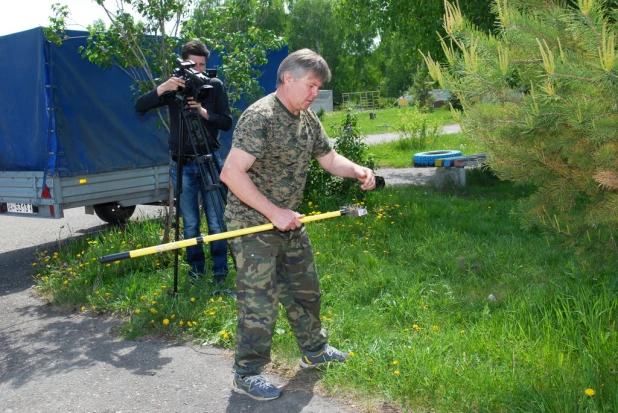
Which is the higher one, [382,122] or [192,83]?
[192,83]

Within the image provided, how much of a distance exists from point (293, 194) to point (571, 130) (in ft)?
5.20

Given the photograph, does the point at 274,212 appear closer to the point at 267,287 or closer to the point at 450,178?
the point at 267,287

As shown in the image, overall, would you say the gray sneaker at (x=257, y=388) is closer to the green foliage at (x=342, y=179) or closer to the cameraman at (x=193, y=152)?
the cameraman at (x=193, y=152)

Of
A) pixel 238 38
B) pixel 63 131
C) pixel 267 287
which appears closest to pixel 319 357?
pixel 267 287

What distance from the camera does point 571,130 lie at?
11.1ft

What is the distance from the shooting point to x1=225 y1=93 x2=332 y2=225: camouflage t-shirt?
3645 mm

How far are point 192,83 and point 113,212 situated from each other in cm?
415

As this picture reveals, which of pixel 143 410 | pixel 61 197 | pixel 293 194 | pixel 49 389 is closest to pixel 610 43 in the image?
pixel 293 194

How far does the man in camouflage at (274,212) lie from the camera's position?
363 centimetres

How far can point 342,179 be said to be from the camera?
9094 millimetres

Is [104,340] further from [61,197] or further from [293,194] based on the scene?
[61,197]

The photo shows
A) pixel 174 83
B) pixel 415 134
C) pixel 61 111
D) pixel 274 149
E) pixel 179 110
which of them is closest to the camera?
pixel 274 149

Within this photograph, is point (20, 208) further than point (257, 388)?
Yes

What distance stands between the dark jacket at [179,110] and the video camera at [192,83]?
0.22 m
